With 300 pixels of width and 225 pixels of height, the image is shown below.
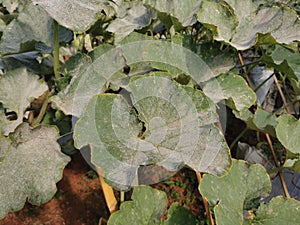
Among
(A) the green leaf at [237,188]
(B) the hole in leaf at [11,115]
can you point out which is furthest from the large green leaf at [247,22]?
(B) the hole in leaf at [11,115]

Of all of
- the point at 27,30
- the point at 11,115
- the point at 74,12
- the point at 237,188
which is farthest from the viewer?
Result: the point at 11,115

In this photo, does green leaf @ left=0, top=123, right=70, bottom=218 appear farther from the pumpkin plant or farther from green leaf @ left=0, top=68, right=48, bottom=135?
green leaf @ left=0, top=68, right=48, bottom=135

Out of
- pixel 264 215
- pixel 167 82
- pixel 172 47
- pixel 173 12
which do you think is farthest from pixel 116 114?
pixel 264 215

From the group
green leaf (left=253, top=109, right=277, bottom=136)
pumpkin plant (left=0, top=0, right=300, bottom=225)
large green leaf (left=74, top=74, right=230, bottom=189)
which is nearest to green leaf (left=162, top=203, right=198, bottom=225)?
pumpkin plant (left=0, top=0, right=300, bottom=225)

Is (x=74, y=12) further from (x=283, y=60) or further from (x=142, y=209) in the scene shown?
(x=283, y=60)

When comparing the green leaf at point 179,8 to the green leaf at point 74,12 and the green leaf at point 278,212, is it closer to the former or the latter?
the green leaf at point 74,12

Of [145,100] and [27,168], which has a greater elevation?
[145,100]

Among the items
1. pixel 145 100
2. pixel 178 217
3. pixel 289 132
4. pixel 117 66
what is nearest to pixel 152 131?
pixel 145 100
